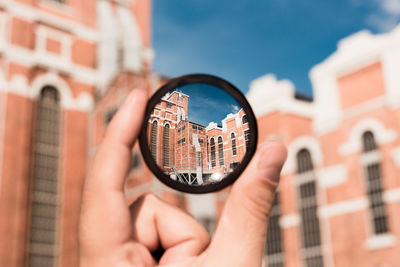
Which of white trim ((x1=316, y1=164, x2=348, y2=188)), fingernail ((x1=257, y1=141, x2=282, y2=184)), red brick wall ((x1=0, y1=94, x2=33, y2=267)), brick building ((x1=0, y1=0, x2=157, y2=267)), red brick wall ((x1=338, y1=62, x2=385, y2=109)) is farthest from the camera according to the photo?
brick building ((x1=0, y1=0, x2=157, y2=267))

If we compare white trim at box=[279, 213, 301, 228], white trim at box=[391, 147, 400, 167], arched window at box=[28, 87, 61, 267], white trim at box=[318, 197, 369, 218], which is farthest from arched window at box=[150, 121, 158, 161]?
arched window at box=[28, 87, 61, 267]

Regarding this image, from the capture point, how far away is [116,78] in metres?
18.2

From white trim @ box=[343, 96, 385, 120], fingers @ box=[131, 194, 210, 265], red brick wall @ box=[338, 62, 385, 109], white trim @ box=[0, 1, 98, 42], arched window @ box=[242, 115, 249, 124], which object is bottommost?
fingers @ box=[131, 194, 210, 265]

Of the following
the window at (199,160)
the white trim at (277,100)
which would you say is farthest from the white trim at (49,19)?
the window at (199,160)

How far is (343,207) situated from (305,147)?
2.81 metres

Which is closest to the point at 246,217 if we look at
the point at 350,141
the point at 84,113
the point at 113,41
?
the point at 350,141

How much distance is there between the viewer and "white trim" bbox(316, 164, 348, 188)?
50.8 ft

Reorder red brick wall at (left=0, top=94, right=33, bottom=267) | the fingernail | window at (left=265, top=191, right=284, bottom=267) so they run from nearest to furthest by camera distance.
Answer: the fingernail
red brick wall at (left=0, top=94, right=33, bottom=267)
window at (left=265, top=191, right=284, bottom=267)

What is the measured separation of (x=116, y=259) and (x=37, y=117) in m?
17.3

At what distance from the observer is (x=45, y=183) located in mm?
17266

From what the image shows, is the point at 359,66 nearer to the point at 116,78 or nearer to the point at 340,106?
the point at 340,106

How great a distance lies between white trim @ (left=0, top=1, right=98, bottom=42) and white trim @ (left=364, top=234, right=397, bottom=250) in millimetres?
13066

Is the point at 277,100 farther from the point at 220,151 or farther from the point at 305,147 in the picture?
the point at 220,151

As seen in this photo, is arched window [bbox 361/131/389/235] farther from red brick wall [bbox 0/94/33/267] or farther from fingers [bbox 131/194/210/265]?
fingers [bbox 131/194/210/265]
